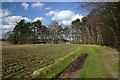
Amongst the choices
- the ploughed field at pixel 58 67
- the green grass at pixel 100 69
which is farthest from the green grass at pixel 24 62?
the green grass at pixel 100 69

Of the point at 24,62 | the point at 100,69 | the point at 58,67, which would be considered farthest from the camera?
the point at 24,62

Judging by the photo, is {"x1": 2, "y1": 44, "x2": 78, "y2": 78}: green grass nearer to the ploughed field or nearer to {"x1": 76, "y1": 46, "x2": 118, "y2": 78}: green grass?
the ploughed field

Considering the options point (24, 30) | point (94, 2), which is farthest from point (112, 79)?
point (24, 30)

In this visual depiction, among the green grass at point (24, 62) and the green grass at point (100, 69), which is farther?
the green grass at point (24, 62)

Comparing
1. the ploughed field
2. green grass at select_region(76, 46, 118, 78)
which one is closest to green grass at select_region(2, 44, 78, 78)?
the ploughed field

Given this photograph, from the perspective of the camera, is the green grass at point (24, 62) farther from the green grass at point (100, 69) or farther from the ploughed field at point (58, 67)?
the green grass at point (100, 69)

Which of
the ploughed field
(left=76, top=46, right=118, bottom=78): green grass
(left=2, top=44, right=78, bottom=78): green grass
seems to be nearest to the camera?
(left=76, top=46, right=118, bottom=78): green grass

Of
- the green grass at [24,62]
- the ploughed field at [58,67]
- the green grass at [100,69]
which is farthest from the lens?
A: the green grass at [24,62]

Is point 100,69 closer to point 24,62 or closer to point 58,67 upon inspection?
point 58,67

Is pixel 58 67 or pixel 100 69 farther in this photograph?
pixel 58 67

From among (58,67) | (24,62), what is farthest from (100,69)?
(24,62)

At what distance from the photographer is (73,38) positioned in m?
120

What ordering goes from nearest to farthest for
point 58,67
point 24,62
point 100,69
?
point 100,69 → point 58,67 → point 24,62

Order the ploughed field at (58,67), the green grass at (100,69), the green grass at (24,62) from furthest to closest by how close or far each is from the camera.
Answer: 1. the green grass at (24,62)
2. the ploughed field at (58,67)
3. the green grass at (100,69)
